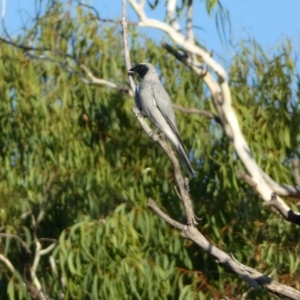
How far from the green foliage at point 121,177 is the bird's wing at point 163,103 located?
1.55ft

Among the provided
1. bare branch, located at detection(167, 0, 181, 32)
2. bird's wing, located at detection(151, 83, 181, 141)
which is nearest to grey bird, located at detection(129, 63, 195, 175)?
bird's wing, located at detection(151, 83, 181, 141)

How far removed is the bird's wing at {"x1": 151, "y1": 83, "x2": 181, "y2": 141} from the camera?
21.1 ft

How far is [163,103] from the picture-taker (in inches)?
254

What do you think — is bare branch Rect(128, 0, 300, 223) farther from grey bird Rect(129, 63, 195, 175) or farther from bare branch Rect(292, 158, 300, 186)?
grey bird Rect(129, 63, 195, 175)

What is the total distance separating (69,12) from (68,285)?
7.36 feet

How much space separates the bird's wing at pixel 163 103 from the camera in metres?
6.43

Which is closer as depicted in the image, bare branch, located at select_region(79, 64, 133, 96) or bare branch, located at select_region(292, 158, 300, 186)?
bare branch, located at select_region(292, 158, 300, 186)

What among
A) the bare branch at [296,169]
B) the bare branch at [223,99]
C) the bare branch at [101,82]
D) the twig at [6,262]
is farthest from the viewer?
the bare branch at [101,82]

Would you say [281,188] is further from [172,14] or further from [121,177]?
[172,14]

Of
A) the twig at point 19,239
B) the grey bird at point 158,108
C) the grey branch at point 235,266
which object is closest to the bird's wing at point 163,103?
the grey bird at point 158,108

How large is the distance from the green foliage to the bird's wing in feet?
1.55

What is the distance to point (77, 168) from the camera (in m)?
7.07

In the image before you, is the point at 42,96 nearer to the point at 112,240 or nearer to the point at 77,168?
the point at 77,168

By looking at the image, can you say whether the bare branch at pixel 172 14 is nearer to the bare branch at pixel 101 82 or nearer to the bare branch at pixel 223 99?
the bare branch at pixel 223 99
